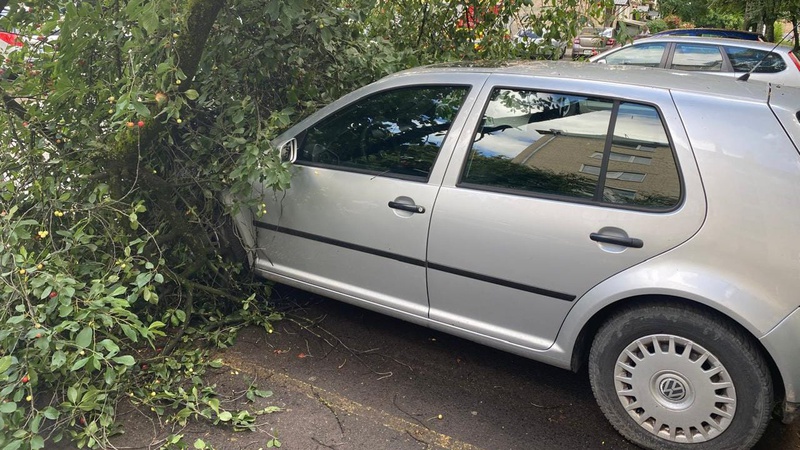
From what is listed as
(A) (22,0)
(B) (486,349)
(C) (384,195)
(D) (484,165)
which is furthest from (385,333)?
(A) (22,0)

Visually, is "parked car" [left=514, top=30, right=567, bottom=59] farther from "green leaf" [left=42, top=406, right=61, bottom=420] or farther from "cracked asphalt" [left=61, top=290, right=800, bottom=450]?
"green leaf" [left=42, top=406, right=61, bottom=420]

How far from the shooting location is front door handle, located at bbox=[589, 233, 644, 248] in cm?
254

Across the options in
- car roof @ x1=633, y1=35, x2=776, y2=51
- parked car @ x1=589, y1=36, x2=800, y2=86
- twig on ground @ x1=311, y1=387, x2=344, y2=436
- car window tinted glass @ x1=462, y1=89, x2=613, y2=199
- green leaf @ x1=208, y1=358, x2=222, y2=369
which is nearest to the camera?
car window tinted glass @ x1=462, y1=89, x2=613, y2=199

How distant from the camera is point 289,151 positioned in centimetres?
352

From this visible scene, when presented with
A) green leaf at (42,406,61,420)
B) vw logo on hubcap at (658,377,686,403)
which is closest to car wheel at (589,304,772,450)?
vw logo on hubcap at (658,377,686,403)

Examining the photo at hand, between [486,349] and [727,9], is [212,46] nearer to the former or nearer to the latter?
[486,349]

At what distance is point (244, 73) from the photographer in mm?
3662

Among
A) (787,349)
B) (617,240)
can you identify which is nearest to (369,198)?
(617,240)

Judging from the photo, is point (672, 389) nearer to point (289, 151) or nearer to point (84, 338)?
point (289, 151)

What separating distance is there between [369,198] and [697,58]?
27.4 feet

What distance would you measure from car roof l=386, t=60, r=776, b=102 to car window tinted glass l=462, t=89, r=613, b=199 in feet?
0.48

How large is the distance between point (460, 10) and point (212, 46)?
2370 mm

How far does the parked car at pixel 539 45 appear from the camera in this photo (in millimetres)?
5031

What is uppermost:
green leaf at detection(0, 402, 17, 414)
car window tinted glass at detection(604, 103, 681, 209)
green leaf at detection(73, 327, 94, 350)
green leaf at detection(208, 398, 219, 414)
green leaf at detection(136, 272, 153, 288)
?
car window tinted glass at detection(604, 103, 681, 209)
